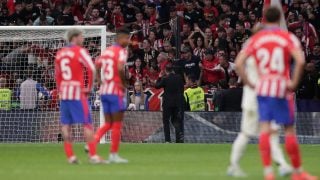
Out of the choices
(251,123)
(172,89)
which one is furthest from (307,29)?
(251,123)

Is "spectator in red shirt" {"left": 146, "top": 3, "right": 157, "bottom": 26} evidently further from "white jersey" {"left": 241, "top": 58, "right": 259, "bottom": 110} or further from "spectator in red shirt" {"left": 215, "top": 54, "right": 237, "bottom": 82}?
"white jersey" {"left": 241, "top": 58, "right": 259, "bottom": 110}

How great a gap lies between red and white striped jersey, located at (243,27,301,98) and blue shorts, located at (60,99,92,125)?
13.9 feet

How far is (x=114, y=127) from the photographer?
15062mm

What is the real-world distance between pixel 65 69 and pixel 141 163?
2.03 metres

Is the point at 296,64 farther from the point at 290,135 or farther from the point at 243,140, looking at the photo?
the point at 243,140

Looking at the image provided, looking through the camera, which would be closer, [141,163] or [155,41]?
[141,163]

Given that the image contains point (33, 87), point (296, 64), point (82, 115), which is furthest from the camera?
point (33, 87)

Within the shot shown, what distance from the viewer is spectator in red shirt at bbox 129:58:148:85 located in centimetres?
2445

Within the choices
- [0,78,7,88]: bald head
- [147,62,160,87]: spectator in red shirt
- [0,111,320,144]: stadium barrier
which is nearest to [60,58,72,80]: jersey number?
[0,111,320,144]: stadium barrier

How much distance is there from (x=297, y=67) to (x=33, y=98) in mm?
12755

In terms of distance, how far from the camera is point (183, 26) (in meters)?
26.3

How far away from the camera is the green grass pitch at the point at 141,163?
12.8m

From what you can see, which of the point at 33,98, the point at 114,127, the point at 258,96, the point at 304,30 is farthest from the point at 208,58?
the point at 258,96

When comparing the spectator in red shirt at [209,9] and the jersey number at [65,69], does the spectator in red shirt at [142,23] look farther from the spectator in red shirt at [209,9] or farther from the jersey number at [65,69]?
the jersey number at [65,69]
